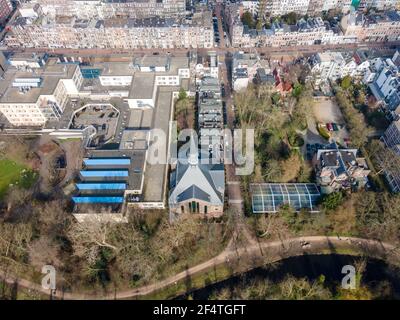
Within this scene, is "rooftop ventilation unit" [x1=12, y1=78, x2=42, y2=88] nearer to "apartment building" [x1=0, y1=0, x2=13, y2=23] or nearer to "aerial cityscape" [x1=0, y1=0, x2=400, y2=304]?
"aerial cityscape" [x1=0, y1=0, x2=400, y2=304]

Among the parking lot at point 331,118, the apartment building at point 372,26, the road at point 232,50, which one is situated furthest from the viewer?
the road at point 232,50

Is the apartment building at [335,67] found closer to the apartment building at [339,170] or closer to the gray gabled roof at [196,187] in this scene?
the apartment building at [339,170]

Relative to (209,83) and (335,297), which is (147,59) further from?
(335,297)

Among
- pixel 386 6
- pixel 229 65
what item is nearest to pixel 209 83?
pixel 229 65

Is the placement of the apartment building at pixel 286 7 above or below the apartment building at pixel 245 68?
above

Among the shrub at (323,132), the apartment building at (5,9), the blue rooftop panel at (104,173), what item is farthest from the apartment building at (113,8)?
the blue rooftop panel at (104,173)

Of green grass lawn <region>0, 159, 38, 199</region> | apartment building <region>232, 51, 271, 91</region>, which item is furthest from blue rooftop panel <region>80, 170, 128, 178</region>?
apartment building <region>232, 51, 271, 91</region>
